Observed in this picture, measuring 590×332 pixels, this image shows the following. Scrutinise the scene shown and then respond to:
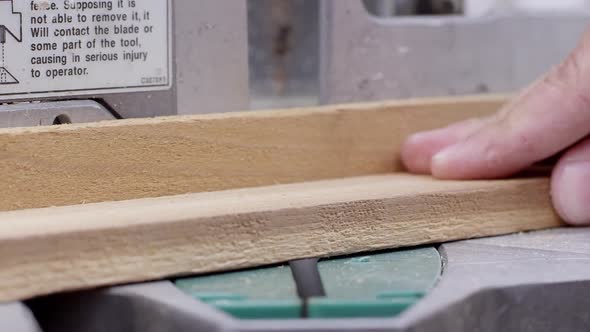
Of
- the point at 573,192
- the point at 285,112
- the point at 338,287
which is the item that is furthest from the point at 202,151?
the point at 573,192

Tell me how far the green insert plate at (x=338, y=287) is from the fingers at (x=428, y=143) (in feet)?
0.56

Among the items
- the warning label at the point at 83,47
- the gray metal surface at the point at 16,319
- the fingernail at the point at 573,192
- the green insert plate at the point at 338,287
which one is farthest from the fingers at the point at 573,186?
the gray metal surface at the point at 16,319

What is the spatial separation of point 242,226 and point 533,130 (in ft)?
0.99

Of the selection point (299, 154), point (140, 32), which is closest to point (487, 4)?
point (299, 154)

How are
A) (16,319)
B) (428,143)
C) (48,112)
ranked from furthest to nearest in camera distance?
(428,143), (48,112), (16,319)

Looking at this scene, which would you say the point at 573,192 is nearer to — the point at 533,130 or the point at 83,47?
the point at 533,130

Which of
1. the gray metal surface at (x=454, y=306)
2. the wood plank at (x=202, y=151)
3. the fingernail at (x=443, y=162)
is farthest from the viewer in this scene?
the fingernail at (x=443, y=162)

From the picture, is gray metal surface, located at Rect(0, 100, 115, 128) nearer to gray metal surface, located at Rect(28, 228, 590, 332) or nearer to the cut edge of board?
the cut edge of board

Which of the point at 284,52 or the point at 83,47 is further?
the point at 284,52

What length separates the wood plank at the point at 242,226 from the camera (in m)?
0.56

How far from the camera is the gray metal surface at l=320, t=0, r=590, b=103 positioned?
86 cm

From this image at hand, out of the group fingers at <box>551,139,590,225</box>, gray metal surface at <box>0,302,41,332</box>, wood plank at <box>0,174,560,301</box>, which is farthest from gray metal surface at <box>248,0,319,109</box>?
→ gray metal surface at <box>0,302,41,332</box>

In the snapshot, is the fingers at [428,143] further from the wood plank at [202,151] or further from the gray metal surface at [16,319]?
the gray metal surface at [16,319]

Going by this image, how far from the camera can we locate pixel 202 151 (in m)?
0.74
